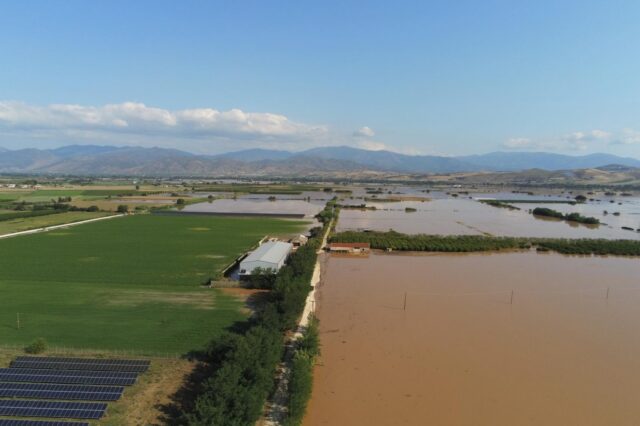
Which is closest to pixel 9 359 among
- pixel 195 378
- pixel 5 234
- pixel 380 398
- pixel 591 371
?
pixel 195 378

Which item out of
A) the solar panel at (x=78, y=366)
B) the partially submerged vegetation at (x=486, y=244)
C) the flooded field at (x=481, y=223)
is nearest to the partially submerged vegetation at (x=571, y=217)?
the flooded field at (x=481, y=223)

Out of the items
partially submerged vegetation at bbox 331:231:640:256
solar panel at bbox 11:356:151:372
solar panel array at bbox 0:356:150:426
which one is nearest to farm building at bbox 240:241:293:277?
partially submerged vegetation at bbox 331:231:640:256

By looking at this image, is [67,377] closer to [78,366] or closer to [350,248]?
[78,366]

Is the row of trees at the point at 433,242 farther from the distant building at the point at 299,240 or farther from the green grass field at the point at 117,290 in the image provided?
the green grass field at the point at 117,290

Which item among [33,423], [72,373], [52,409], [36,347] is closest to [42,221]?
[36,347]

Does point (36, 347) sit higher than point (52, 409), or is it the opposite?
point (36, 347)

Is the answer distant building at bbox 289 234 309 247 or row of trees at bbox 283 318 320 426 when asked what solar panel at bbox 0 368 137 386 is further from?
distant building at bbox 289 234 309 247

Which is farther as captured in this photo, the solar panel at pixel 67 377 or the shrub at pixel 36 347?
the shrub at pixel 36 347
